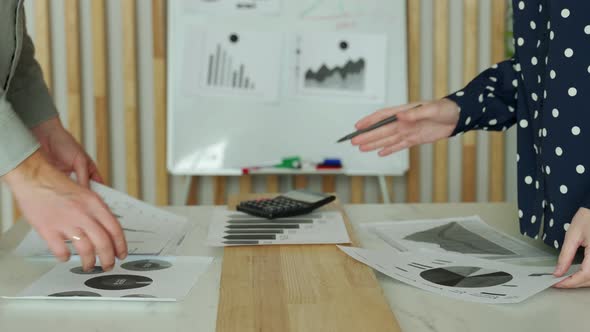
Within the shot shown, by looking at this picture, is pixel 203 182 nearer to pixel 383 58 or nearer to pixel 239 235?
pixel 383 58

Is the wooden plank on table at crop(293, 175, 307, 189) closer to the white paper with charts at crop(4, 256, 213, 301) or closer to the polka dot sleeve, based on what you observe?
the polka dot sleeve

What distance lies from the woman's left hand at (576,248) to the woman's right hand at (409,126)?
368 millimetres

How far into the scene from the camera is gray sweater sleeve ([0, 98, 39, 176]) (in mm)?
A: 686

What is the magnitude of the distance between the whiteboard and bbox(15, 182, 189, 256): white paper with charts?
1.27m

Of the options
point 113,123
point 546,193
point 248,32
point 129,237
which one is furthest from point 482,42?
point 129,237

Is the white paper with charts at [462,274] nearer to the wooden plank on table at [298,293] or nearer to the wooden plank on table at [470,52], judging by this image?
the wooden plank on table at [298,293]

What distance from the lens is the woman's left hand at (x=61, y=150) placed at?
3.56ft

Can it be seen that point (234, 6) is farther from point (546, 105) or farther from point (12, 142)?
point (12, 142)

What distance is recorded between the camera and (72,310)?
2.22ft

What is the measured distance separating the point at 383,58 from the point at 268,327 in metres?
1.95

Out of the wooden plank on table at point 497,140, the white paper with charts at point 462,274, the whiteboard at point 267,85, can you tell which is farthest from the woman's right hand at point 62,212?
the wooden plank on table at point 497,140

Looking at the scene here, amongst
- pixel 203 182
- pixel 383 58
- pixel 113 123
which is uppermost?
pixel 383 58

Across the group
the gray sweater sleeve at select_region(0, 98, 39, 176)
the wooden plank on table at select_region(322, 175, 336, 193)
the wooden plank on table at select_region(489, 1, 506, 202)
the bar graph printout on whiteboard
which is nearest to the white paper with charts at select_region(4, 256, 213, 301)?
the gray sweater sleeve at select_region(0, 98, 39, 176)

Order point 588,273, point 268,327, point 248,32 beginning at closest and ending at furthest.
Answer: point 268,327 → point 588,273 → point 248,32
